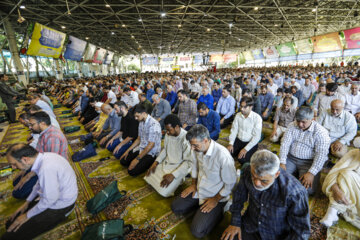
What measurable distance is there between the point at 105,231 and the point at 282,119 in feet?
13.3

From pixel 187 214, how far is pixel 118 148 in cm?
208

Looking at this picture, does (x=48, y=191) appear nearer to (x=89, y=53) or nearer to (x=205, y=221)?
(x=205, y=221)

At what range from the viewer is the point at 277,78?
900 centimetres

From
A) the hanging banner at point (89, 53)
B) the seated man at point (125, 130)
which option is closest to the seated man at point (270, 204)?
the seated man at point (125, 130)

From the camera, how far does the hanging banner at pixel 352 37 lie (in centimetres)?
1497

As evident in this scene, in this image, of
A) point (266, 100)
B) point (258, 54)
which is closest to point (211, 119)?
point (266, 100)

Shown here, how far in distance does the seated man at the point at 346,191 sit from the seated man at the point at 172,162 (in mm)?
1759

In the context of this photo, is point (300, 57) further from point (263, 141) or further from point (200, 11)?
point (263, 141)

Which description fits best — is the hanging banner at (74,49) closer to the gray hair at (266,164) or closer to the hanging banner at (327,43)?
the gray hair at (266,164)

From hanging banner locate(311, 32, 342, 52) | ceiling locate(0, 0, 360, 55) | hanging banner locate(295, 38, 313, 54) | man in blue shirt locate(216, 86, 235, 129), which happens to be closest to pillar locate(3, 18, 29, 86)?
ceiling locate(0, 0, 360, 55)

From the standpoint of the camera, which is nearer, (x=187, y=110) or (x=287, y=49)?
(x=187, y=110)

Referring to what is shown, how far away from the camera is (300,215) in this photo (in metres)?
1.27

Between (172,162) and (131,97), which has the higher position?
(131,97)

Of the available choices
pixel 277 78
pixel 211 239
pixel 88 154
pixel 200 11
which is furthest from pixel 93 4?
pixel 211 239
